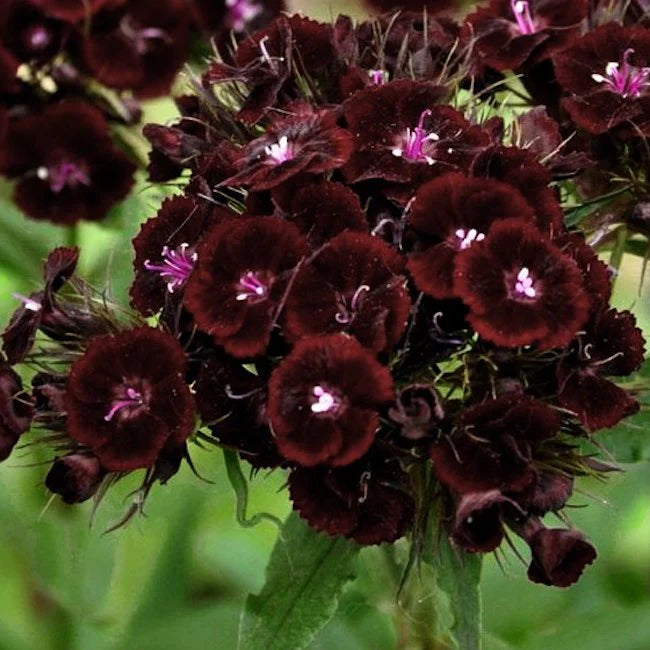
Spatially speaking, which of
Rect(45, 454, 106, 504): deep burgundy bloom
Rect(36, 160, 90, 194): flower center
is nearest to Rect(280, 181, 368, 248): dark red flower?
Rect(45, 454, 106, 504): deep burgundy bloom

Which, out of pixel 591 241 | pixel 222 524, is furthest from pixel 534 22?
pixel 222 524

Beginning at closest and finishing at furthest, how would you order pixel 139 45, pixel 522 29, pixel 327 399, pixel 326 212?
1. pixel 327 399
2. pixel 326 212
3. pixel 522 29
4. pixel 139 45

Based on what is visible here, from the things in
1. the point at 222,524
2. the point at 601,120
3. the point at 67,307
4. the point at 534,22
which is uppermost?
the point at 534,22

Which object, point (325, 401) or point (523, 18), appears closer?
point (325, 401)

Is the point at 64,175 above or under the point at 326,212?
above

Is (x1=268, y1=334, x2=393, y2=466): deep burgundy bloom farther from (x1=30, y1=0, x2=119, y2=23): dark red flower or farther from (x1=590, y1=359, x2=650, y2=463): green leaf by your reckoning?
(x1=30, y1=0, x2=119, y2=23): dark red flower

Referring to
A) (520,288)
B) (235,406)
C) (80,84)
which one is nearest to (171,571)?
(80,84)

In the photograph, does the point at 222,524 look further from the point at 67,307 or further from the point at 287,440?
the point at 287,440

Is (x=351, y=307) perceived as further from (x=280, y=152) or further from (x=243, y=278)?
(x=280, y=152)
